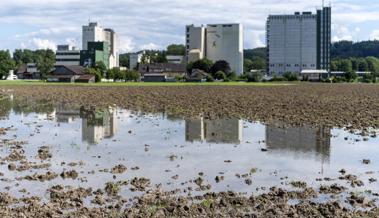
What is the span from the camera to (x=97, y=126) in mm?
27562

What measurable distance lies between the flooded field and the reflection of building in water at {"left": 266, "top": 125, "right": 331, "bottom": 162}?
4cm

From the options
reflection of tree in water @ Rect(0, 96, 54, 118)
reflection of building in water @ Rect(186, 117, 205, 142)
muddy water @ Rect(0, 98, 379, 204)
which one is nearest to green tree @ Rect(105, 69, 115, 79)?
reflection of tree in water @ Rect(0, 96, 54, 118)

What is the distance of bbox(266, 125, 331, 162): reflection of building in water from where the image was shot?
765 inches

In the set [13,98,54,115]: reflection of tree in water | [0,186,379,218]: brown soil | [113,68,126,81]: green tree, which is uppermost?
[113,68,126,81]: green tree

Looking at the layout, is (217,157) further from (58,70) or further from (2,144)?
(58,70)

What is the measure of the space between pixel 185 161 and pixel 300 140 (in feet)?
22.7

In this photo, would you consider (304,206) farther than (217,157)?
No

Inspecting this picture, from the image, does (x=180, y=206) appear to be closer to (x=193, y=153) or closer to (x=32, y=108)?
(x=193, y=153)

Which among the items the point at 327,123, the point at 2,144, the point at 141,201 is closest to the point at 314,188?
the point at 141,201

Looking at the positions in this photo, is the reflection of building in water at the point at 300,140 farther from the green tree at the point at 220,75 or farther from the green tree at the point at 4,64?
the green tree at the point at 220,75

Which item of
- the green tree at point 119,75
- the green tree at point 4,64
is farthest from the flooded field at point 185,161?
the green tree at point 4,64

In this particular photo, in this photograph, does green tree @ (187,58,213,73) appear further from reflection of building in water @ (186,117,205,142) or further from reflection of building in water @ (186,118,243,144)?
reflection of building in water @ (186,118,243,144)

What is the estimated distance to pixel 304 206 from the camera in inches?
428

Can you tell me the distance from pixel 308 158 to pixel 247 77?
157 meters
